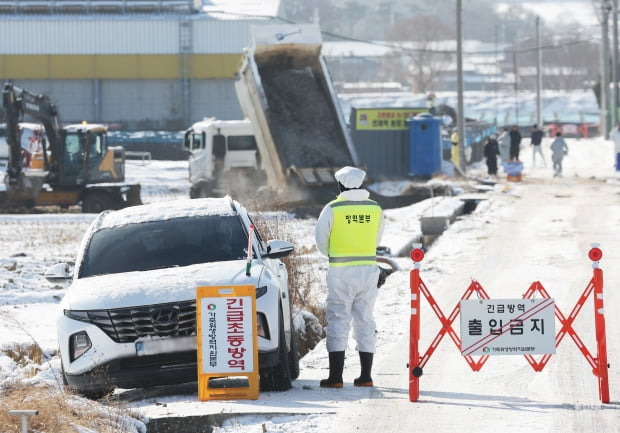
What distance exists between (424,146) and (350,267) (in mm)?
30596

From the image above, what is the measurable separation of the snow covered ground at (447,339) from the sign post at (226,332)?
27cm

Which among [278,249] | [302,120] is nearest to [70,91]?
[302,120]

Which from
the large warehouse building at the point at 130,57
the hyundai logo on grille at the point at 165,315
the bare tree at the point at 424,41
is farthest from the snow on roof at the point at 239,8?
the bare tree at the point at 424,41

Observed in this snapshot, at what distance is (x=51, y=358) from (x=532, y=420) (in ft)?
20.0

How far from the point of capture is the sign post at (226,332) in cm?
1023

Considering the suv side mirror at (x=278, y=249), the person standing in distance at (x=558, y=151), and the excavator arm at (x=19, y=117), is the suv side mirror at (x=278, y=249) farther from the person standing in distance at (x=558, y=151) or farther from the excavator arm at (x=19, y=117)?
the person standing in distance at (x=558, y=151)

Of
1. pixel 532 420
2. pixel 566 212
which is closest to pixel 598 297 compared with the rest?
pixel 532 420

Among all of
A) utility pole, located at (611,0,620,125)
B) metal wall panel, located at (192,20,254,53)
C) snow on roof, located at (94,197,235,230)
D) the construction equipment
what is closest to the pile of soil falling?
the construction equipment

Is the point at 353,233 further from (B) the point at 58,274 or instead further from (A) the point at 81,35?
(A) the point at 81,35

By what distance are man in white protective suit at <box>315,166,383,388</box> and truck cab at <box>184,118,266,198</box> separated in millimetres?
27656

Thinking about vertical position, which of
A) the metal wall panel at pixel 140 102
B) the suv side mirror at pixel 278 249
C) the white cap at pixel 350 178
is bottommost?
the suv side mirror at pixel 278 249

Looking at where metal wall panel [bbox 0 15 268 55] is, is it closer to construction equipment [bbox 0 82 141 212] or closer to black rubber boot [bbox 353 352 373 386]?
construction equipment [bbox 0 82 141 212]

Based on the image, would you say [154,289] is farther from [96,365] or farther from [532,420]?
[532,420]

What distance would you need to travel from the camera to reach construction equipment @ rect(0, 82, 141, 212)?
3800 centimetres
